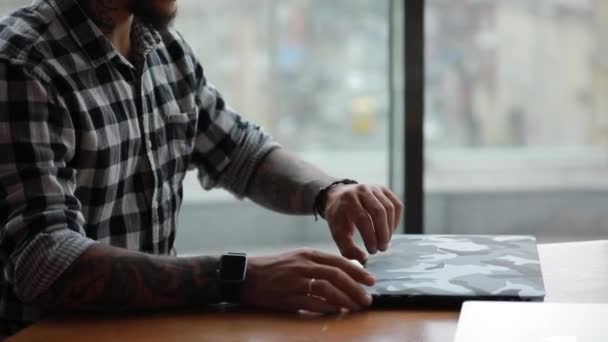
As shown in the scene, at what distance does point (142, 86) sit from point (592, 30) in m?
1.50

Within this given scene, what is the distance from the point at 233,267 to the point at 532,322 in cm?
40

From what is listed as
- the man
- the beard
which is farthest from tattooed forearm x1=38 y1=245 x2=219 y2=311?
the beard

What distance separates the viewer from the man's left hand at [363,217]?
1365 millimetres

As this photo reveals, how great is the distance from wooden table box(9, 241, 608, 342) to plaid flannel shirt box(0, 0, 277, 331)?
0.11m

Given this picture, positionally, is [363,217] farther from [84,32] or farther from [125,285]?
[84,32]

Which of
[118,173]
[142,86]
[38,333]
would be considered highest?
[142,86]

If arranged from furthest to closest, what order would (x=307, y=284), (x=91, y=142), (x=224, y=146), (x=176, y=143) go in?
(x=224, y=146)
(x=176, y=143)
(x=91, y=142)
(x=307, y=284)

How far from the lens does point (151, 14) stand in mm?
1549

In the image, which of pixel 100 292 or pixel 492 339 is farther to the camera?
pixel 100 292

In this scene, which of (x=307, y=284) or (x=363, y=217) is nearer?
(x=307, y=284)

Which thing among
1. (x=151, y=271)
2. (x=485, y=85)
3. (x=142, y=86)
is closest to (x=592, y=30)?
(x=485, y=85)

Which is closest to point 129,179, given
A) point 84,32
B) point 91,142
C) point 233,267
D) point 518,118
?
point 91,142

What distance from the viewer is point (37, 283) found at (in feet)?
3.95

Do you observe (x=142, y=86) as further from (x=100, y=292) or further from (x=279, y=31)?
(x=279, y=31)
